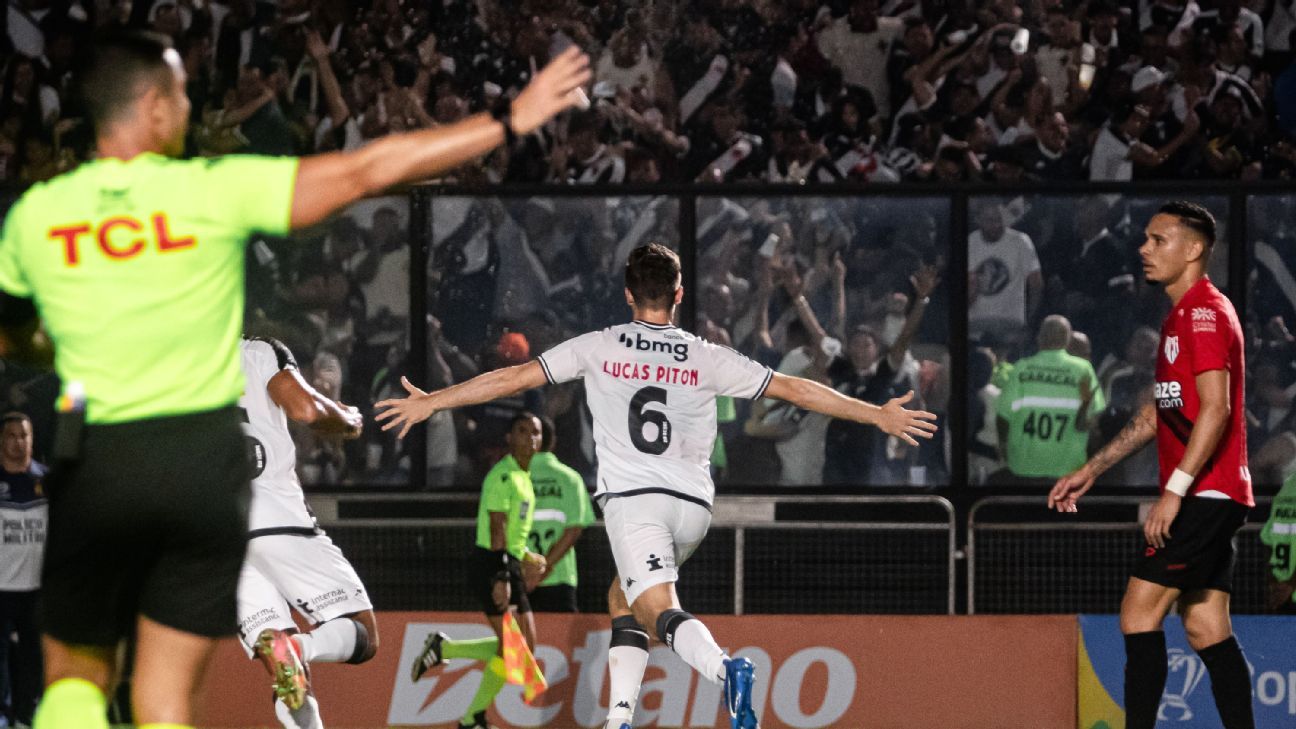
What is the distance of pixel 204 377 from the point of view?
165 inches

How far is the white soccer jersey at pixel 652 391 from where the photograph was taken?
8.05 metres

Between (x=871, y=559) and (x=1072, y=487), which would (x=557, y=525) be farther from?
(x=1072, y=487)

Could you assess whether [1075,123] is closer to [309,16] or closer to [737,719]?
[309,16]

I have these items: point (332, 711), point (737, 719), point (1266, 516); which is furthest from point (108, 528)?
point (1266, 516)

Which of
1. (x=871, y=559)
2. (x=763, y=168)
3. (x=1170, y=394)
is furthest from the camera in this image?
(x=763, y=168)

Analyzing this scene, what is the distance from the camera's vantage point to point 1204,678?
34.1ft

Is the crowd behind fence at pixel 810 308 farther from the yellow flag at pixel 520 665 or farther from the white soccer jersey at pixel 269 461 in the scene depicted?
the white soccer jersey at pixel 269 461

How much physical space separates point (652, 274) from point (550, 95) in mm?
3656

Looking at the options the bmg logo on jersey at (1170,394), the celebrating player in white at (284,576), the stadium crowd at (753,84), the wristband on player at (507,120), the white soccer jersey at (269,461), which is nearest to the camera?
the wristband on player at (507,120)

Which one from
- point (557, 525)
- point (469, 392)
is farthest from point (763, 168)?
point (469, 392)

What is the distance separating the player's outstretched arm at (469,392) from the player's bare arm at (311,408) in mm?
504

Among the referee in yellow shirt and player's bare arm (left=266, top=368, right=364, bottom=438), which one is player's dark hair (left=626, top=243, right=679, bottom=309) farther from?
the referee in yellow shirt

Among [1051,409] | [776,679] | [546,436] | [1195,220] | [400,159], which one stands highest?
[1195,220]

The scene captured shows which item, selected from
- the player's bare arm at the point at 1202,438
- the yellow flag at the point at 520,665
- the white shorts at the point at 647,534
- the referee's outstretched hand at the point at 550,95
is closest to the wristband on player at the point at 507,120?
the referee's outstretched hand at the point at 550,95
